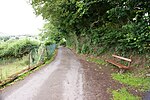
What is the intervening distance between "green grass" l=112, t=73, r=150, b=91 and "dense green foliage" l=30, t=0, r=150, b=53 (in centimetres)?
180

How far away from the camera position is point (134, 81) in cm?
919

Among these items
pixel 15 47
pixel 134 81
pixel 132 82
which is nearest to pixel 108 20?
pixel 134 81

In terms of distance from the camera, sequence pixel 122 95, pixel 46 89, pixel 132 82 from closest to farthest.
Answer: pixel 122 95 → pixel 46 89 → pixel 132 82

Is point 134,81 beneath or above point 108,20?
beneath

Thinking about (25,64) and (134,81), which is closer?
(134,81)

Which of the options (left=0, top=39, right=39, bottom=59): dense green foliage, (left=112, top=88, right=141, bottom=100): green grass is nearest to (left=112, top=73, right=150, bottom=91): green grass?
(left=112, top=88, right=141, bottom=100): green grass

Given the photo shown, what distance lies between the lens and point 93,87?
26.9ft

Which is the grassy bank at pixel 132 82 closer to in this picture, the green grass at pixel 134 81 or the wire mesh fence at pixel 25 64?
the green grass at pixel 134 81

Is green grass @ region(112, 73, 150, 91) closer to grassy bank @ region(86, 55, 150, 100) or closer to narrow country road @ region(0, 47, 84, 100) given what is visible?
→ grassy bank @ region(86, 55, 150, 100)

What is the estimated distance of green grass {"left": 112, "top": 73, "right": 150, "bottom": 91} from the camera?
8.43 meters

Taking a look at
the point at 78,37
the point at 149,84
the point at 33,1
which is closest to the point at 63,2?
the point at 33,1

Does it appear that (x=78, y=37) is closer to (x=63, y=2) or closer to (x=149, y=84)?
(x=63, y=2)

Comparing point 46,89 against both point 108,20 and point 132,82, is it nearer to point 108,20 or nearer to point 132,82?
point 132,82

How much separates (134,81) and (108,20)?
28.0 feet
